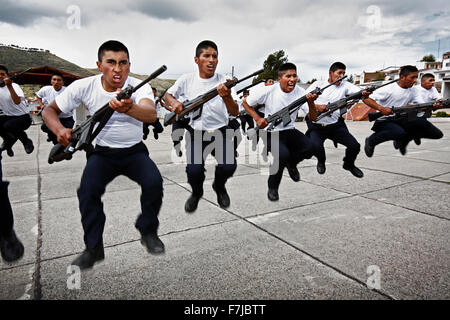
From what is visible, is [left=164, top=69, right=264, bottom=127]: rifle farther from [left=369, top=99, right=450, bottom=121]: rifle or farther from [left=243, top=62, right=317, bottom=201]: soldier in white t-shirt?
[left=369, top=99, right=450, bottom=121]: rifle

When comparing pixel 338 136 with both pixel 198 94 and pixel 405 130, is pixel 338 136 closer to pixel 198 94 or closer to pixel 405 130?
pixel 405 130

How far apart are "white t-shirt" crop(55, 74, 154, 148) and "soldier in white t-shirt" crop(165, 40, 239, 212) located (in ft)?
2.71

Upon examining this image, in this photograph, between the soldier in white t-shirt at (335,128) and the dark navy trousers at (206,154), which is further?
the soldier in white t-shirt at (335,128)

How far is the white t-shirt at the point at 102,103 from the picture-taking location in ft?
8.72

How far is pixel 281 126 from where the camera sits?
4.59 metres

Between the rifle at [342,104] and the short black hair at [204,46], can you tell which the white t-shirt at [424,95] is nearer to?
the rifle at [342,104]

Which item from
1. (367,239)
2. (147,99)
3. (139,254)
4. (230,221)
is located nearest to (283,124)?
(230,221)

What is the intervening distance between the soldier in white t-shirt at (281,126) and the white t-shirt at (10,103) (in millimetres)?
5879

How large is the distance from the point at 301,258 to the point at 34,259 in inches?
97.2

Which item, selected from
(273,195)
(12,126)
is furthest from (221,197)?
(12,126)

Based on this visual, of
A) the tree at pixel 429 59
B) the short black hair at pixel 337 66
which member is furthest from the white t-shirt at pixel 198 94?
the tree at pixel 429 59

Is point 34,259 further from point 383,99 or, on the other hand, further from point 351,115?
point 351,115

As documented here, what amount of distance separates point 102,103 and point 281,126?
2734 millimetres

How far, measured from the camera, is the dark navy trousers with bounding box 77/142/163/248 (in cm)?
242
